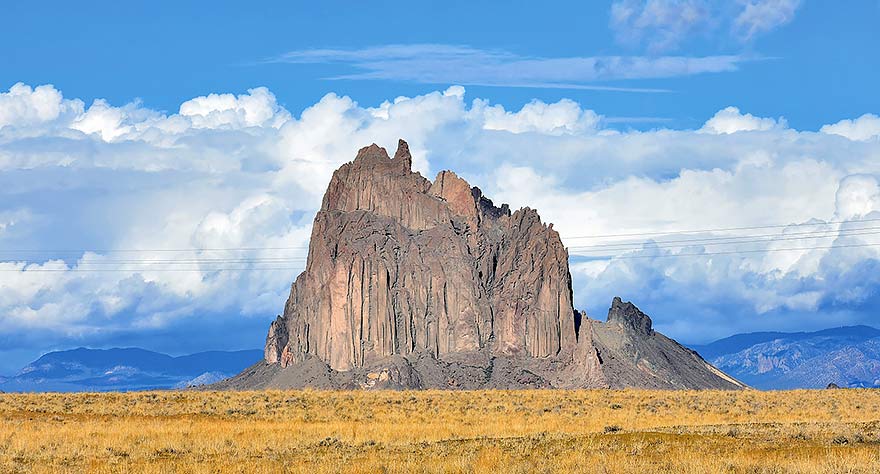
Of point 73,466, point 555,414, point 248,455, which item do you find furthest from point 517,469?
point 555,414

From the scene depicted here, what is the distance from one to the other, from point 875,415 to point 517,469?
4294 centimetres

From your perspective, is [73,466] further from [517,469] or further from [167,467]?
[517,469]

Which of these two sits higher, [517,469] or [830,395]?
[830,395]

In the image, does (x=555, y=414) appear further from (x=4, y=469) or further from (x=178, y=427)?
(x=4, y=469)

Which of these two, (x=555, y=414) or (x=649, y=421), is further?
(x=555, y=414)

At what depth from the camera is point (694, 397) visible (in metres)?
101

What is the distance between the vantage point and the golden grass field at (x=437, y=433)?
46656 millimetres

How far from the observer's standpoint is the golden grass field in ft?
153

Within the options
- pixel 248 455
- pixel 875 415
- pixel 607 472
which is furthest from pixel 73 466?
pixel 875 415

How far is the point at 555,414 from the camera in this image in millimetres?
82188

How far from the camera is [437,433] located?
6419 cm

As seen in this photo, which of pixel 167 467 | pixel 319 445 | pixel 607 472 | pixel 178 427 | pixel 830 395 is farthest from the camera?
pixel 830 395

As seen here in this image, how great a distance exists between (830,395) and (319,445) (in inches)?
2162

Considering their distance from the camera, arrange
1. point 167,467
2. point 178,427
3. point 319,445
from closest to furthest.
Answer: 1. point 167,467
2. point 319,445
3. point 178,427
